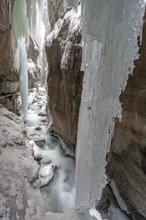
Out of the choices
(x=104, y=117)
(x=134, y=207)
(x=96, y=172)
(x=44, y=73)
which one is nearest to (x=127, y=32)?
(x=104, y=117)

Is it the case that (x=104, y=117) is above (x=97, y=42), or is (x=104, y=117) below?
below

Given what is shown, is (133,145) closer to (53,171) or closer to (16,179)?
(16,179)

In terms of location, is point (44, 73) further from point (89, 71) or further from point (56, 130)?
point (89, 71)

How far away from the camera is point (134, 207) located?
345cm

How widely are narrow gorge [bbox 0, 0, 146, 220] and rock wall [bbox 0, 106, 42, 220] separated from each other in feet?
0.04

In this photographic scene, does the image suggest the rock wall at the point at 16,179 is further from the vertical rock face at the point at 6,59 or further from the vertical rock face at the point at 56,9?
the vertical rock face at the point at 56,9

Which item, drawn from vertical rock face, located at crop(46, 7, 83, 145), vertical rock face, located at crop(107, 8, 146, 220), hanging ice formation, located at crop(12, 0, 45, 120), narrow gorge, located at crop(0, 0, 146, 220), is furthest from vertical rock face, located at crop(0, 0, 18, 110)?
vertical rock face, located at crop(107, 8, 146, 220)

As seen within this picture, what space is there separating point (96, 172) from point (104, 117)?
0.70 metres

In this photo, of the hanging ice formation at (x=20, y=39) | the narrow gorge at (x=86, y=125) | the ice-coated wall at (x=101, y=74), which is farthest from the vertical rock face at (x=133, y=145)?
the hanging ice formation at (x=20, y=39)

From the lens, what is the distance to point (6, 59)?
5789 mm

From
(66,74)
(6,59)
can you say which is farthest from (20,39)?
(66,74)

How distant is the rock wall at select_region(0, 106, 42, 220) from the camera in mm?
2149

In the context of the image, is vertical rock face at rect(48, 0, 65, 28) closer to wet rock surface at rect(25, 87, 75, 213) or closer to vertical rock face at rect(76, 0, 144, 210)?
A: wet rock surface at rect(25, 87, 75, 213)

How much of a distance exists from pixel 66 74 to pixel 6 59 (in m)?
2.24
